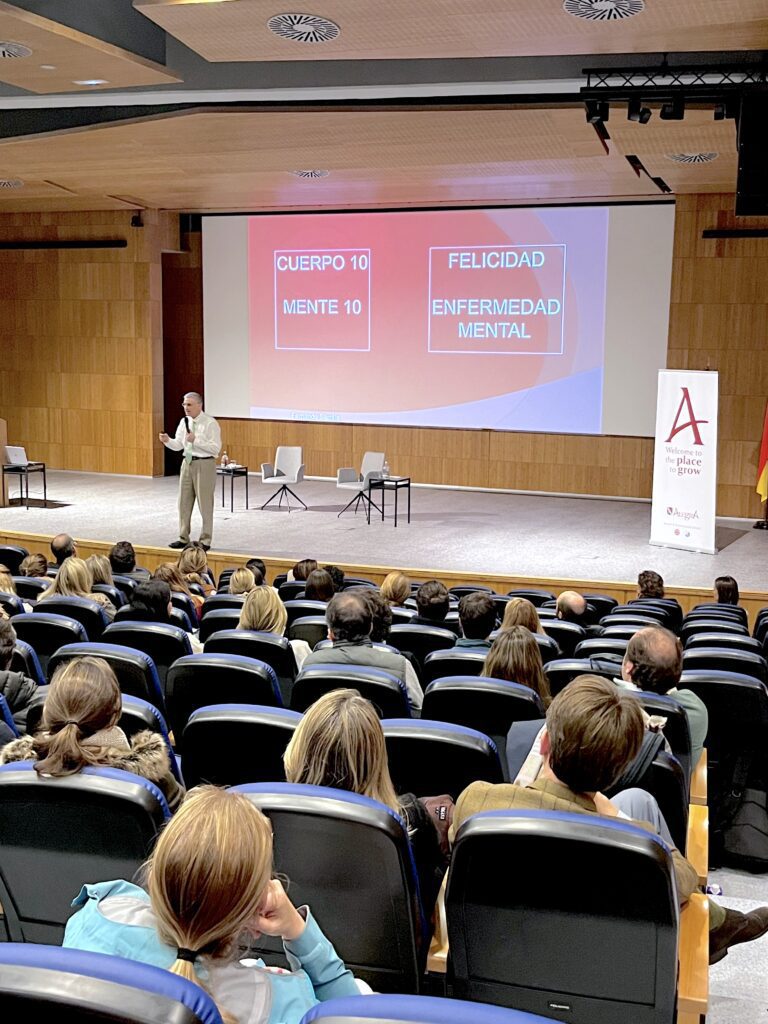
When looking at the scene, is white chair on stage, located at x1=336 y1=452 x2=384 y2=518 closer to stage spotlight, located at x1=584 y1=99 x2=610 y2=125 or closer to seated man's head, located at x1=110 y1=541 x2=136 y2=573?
seated man's head, located at x1=110 y1=541 x2=136 y2=573

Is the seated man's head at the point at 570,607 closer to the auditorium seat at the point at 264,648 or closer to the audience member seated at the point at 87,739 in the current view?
the auditorium seat at the point at 264,648

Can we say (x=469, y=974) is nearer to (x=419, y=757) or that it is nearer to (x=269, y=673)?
(x=419, y=757)

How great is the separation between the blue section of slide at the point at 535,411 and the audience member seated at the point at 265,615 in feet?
32.5

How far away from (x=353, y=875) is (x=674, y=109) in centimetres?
700

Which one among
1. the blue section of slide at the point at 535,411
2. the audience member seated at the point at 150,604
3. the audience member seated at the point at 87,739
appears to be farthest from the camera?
the blue section of slide at the point at 535,411

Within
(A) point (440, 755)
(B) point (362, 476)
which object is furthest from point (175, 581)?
(B) point (362, 476)

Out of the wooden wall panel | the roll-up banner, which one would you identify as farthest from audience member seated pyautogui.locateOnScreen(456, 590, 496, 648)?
the wooden wall panel

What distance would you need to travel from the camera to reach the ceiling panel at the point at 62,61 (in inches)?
266

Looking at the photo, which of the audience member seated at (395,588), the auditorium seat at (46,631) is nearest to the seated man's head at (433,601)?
the audience member seated at (395,588)

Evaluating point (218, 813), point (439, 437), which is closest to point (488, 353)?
point (439, 437)

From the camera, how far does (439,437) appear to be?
14875 mm

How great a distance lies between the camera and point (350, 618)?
13.7ft

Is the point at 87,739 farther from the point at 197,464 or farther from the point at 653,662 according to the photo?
the point at 197,464

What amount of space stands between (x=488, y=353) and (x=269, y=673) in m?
11.3
